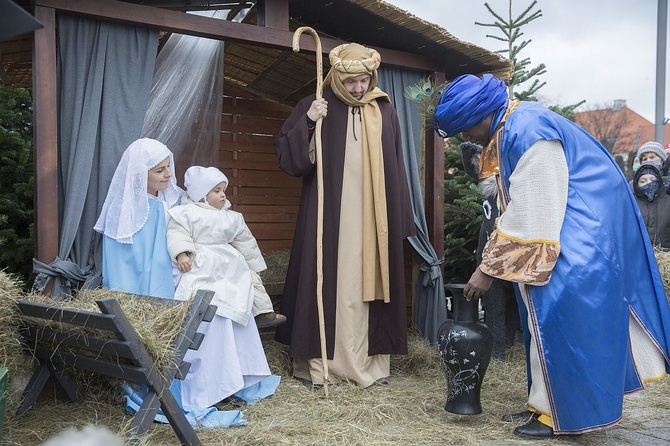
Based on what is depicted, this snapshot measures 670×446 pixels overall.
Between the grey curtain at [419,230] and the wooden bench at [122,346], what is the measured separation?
257 centimetres

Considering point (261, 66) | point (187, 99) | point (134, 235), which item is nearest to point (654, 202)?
point (261, 66)

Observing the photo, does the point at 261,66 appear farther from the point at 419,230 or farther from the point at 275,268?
the point at 419,230

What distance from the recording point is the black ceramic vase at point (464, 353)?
3.57m

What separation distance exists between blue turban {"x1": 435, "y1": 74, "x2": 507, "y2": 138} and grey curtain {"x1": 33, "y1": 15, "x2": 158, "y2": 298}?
203 cm

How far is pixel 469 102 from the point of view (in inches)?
138

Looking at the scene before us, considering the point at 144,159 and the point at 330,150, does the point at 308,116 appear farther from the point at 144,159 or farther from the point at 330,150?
the point at 144,159

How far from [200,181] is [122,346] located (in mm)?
1506

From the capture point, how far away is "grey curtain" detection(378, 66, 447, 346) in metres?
5.48

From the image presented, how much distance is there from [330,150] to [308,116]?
11.9 inches

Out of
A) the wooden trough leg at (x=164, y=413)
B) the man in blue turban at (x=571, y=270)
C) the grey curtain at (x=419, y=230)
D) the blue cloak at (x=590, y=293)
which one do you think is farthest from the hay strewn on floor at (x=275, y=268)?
the blue cloak at (x=590, y=293)

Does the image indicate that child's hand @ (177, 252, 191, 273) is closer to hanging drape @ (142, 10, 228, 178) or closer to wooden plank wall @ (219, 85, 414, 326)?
hanging drape @ (142, 10, 228, 178)

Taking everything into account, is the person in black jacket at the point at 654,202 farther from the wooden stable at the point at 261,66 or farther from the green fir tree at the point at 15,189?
the green fir tree at the point at 15,189

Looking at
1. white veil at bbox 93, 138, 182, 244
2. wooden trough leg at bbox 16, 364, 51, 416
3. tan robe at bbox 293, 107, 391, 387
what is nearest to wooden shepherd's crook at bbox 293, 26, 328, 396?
tan robe at bbox 293, 107, 391, 387

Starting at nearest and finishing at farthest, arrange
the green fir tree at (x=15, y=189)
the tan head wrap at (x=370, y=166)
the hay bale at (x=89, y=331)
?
the hay bale at (x=89, y=331), the tan head wrap at (x=370, y=166), the green fir tree at (x=15, y=189)
